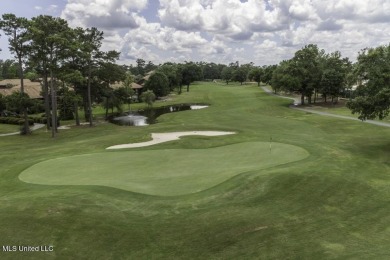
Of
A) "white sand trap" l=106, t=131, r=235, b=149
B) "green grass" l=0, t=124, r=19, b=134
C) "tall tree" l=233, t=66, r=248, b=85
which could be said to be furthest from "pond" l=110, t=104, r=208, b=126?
"tall tree" l=233, t=66, r=248, b=85

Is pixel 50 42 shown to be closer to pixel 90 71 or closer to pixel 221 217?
pixel 90 71

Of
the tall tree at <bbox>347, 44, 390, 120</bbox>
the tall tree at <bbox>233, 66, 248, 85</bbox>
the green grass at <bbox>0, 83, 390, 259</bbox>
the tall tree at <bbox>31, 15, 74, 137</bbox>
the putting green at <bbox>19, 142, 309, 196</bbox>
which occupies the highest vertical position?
the tall tree at <bbox>233, 66, 248, 85</bbox>

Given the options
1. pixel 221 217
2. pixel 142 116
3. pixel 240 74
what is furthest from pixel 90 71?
pixel 240 74

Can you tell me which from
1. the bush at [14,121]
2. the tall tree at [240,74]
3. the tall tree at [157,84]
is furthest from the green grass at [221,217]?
the tall tree at [240,74]

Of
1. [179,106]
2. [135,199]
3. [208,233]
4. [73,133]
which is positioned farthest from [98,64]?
[208,233]

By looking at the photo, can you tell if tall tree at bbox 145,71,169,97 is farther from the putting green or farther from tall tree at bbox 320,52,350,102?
the putting green
